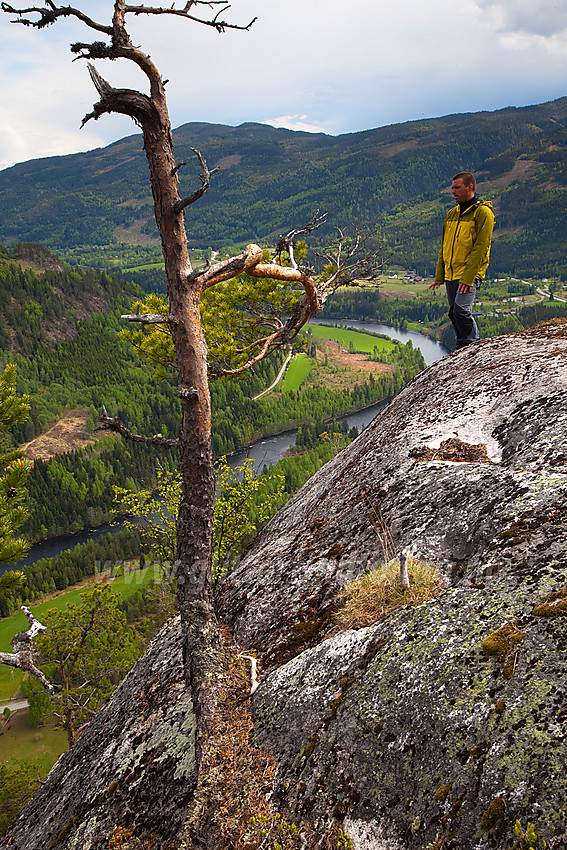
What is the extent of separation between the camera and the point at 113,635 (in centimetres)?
3947

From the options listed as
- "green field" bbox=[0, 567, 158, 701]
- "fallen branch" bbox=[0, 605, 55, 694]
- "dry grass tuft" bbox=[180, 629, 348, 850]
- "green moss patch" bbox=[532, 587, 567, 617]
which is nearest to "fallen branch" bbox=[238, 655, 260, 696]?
"dry grass tuft" bbox=[180, 629, 348, 850]

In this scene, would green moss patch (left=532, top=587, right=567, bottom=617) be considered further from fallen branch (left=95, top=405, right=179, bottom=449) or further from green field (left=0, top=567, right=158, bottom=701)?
green field (left=0, top=567, right=158, bottom=701)

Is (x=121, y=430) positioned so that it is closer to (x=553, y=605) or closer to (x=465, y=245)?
(x=553, y=605)

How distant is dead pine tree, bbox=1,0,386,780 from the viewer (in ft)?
21.2

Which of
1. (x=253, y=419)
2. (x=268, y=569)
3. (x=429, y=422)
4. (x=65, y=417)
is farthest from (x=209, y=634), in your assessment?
(x=65, y=417)

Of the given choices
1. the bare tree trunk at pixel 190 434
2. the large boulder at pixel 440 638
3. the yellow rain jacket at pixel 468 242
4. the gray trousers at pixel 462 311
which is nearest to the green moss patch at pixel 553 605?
the large boulder at pixel 440 638

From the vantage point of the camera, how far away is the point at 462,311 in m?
13.4

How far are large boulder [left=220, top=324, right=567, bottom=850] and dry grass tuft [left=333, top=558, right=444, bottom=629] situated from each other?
0.22 metres

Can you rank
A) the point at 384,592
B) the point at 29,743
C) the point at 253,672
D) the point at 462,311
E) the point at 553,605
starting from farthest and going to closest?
the point at 29,743 → the point at 462,311 → the point at 253,672 → the point at 384,592 → the point at 553,605

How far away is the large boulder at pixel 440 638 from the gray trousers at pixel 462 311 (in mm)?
2596

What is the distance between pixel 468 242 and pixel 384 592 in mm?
9033

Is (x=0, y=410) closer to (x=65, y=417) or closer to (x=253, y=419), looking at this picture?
(x=253, y=419)

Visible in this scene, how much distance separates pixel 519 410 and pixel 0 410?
20.1 metres

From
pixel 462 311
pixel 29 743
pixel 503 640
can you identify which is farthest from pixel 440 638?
pixel 29 743
